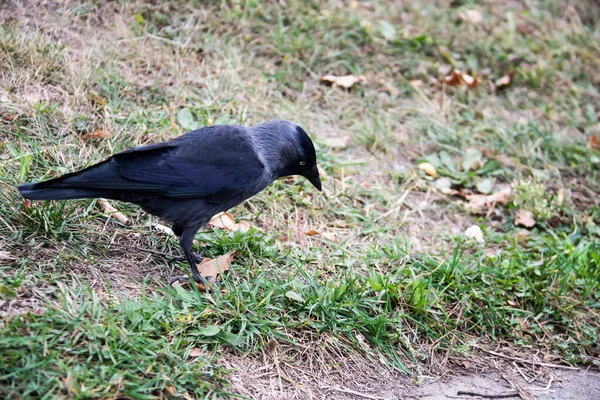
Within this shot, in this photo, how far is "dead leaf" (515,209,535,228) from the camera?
5.37m

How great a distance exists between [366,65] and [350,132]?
1.19 m

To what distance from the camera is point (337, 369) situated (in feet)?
12.0

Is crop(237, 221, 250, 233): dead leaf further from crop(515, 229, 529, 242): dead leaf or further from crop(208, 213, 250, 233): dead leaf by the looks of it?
crop(515, 229, 529, 242): dead leaf

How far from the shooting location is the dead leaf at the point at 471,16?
7617 mm

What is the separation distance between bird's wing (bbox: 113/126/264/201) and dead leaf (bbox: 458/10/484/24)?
4567mm

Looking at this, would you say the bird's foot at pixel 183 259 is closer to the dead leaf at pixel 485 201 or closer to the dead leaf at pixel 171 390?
the dead leaf at pixel 171 390

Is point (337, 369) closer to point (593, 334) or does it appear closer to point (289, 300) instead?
point (289, 300)

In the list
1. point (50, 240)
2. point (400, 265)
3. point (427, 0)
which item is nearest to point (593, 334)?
point (400, 265)

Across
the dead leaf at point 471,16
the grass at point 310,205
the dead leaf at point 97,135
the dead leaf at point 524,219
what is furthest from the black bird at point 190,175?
the dead leaf at point 471,16

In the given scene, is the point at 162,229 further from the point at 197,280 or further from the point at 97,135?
the point at 97,135

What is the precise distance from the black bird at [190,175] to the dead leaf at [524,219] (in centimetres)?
217

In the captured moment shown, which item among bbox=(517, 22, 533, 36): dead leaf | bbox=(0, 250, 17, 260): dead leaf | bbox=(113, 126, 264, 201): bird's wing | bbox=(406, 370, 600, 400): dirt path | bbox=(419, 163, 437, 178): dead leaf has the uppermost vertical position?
bbox=(113, 126, 264, 201): bird's wing

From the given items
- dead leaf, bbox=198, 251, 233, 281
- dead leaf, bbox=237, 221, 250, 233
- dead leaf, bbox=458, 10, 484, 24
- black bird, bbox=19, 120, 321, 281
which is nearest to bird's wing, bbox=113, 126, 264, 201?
black bird, bbox=19, 120, 321, 281

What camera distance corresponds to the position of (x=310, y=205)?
499 centimetres
